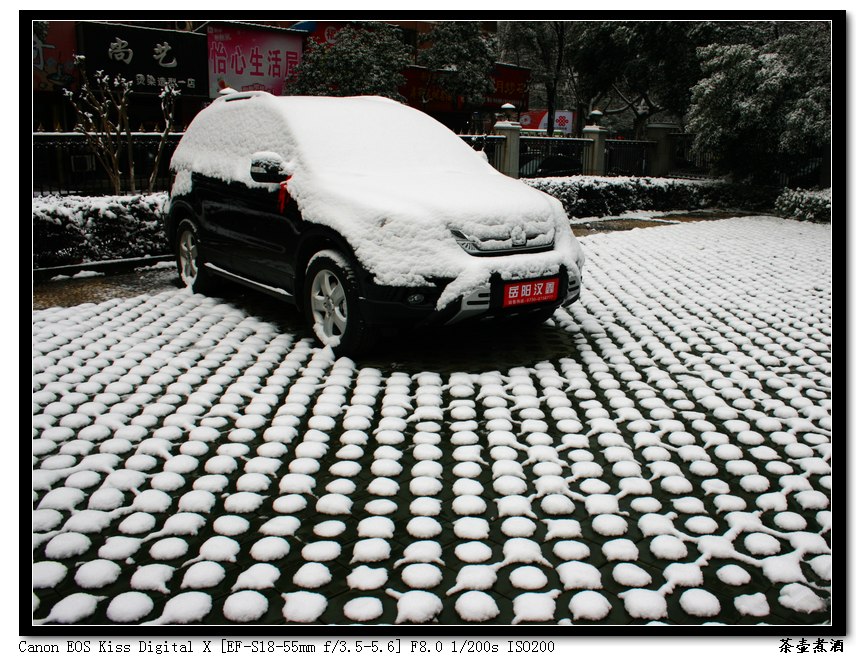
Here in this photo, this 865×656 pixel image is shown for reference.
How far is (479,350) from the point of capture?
5.75 metres

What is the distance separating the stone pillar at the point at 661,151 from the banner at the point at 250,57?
10.8 meters

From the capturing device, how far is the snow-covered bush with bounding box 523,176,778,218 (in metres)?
15.4

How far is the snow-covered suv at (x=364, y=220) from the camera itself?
4.91 m

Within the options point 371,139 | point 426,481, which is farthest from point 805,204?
point 426,481

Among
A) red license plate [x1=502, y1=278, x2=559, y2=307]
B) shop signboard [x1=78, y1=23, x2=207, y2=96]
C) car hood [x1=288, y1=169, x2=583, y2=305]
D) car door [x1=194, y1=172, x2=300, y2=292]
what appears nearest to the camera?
car hood [x1=288, y1=169, x2=583, y2=305]

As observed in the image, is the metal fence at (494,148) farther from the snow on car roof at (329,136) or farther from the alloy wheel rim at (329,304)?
the alloy wheel rim at (329,304)

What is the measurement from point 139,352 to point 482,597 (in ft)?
12.5

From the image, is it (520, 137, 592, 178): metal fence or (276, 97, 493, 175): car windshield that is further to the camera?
(520, 137, 592, 178): metal fence

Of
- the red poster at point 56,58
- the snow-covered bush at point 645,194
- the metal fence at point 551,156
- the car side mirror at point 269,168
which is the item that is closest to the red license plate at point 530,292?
the car side mirror at point 269,168

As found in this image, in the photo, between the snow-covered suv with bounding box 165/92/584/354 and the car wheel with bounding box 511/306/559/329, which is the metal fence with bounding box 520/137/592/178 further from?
Result: the car wheel with bounding box 511/306/559/329

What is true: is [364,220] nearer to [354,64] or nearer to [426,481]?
[426,481]

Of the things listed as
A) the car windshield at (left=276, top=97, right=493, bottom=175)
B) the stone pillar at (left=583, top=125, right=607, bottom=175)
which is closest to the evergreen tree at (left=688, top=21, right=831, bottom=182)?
the stone pillar at (left=583, top=125, right=607, bottom=175)

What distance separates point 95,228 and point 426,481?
258 inches

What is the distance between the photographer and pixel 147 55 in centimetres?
1856
